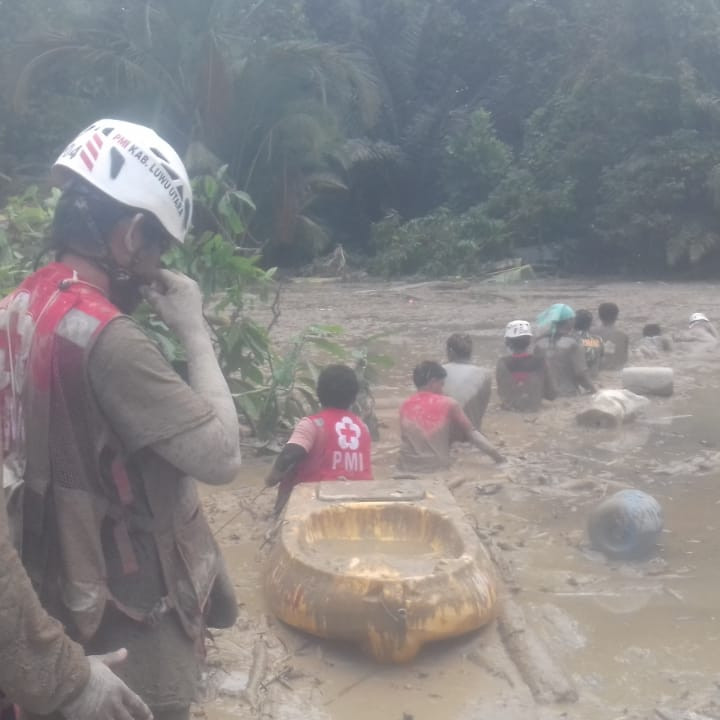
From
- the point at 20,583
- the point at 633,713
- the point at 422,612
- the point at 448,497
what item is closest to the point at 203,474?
the point at 20,583

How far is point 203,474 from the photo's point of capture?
2088 mm

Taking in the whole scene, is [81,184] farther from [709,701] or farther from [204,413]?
[709,701]

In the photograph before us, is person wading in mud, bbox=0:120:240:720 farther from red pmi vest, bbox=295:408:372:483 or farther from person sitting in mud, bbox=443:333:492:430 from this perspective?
person sitting in mud, bbox=443:333:492:430

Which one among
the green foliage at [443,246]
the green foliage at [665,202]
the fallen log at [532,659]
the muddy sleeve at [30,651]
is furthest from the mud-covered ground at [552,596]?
the green foliage at [443,246]

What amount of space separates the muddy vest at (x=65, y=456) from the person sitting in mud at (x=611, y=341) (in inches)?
374

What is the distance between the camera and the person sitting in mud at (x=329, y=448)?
5.50 meters

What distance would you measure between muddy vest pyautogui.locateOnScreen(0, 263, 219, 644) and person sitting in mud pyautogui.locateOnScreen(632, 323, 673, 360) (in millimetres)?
10262

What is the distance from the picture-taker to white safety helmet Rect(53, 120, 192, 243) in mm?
2131

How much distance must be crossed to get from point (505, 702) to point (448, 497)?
119 centimetres

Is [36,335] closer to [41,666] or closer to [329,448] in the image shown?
[41,666]

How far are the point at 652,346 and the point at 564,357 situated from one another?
2695 millimetres

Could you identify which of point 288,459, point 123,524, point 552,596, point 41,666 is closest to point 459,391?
point 288,459

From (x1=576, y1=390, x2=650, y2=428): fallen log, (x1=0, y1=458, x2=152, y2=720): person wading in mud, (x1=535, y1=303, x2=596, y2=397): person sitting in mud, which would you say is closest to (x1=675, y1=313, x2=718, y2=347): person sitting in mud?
(x1=535, y1=303, x2=596, y2=397): person sitting in mud

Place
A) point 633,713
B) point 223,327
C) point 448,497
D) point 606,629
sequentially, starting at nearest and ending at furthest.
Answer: point 633,713 → point 606,629 → point 448,497 → point 223,327
